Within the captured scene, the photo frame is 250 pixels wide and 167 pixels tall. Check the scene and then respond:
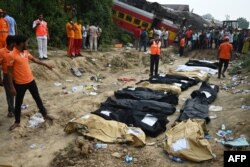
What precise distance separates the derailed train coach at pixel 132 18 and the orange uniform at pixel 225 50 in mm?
11950

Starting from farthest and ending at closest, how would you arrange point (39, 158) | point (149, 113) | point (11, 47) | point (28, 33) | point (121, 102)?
point (28, 33) → point (121, 102) → point (149, 113) → point (11, 47) → point (39, 158)

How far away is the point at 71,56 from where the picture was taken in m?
13.8

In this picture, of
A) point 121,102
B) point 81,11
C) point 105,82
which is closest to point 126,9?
point 81,11

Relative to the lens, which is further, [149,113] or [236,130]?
[149,113]

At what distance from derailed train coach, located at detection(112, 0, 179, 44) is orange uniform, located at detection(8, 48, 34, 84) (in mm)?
18286

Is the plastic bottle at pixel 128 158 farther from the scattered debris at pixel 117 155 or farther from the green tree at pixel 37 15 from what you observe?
the green tree at pixel 37 15

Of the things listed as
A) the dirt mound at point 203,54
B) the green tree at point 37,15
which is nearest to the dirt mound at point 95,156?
the green tree at point 37,15

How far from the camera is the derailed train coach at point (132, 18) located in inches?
936

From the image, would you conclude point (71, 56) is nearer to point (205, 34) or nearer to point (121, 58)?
point (121, 58)

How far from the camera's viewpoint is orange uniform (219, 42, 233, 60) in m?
12.2

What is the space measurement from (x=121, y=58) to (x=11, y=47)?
10.4 m

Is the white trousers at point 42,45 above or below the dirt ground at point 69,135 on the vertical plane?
above

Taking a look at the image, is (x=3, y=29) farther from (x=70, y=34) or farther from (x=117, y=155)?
(x=117, y=155)

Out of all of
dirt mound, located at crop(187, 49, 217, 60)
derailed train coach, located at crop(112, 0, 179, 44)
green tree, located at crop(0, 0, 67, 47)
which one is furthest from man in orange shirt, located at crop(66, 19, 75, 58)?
derailed train coach, located at crop(112, 0, 179, 44)
